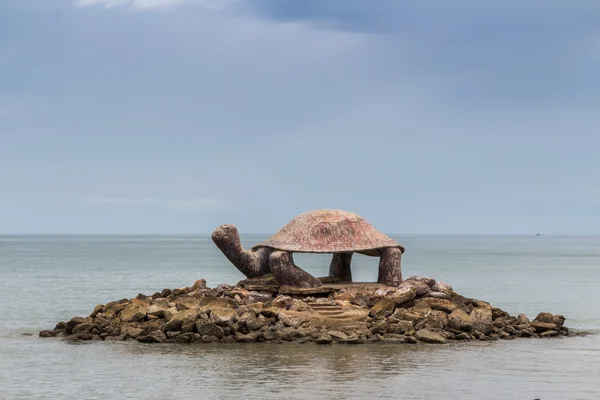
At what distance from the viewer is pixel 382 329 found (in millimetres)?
24062

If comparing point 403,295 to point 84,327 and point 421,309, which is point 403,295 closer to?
point 421,309

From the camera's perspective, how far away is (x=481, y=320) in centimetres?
2528

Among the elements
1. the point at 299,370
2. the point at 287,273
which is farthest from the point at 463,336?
the point at 299,370

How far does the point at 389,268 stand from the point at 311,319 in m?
3.71

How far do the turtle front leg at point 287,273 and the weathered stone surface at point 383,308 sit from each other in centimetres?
195

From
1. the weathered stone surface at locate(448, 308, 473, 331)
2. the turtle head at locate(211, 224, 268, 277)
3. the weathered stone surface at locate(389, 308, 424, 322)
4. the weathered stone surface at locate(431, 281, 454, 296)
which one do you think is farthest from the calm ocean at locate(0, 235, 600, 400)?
the turtle head at locate(211, 224, 268, 277)

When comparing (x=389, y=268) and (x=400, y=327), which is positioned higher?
(x=389, y=268)

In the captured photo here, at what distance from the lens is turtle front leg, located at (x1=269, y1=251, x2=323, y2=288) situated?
2616 centimetres

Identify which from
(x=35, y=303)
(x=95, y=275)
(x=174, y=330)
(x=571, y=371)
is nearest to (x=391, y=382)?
(x=571, y=371)

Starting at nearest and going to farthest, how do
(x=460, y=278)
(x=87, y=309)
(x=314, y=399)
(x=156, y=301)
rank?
(x=314, y=399) < (x=156, y=301) < (x=87, y=309) < (x=460, y=278)

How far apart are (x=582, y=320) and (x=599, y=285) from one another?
25657 millimetres

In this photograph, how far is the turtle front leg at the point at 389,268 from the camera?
89.3 feet

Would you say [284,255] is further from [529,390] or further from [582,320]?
[582,320]

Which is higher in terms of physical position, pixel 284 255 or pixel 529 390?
pixel 284 255
